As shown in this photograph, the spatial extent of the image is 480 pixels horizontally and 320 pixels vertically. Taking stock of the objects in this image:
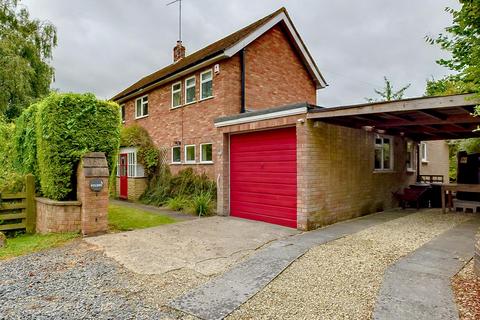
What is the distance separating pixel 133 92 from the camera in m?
17.7

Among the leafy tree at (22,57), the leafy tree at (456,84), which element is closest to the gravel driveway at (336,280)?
the leafy tree at (456,84)

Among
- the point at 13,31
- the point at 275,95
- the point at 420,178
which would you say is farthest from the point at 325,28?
the point at 13,31

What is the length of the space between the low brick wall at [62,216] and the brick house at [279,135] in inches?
164

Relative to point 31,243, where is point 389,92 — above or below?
above


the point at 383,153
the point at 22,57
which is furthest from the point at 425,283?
the point at 22,57


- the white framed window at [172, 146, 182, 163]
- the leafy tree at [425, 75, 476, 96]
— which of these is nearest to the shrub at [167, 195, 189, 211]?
the white framed window at [172, 146, 182, 163]

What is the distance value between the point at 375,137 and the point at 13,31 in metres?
22.0

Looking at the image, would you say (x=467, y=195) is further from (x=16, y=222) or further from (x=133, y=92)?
(x=133, y=92)

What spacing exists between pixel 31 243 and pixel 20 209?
1808mm

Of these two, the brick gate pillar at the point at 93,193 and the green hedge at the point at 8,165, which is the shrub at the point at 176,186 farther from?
the green hedge at the point at 8,165

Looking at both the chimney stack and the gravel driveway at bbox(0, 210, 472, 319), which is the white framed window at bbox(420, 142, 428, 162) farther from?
the chimney stack

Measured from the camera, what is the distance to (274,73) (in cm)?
1384

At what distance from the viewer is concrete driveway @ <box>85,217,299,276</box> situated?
17.0 ft

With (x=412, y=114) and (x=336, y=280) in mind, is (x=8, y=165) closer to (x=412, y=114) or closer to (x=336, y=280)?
(x=336, y=280)
